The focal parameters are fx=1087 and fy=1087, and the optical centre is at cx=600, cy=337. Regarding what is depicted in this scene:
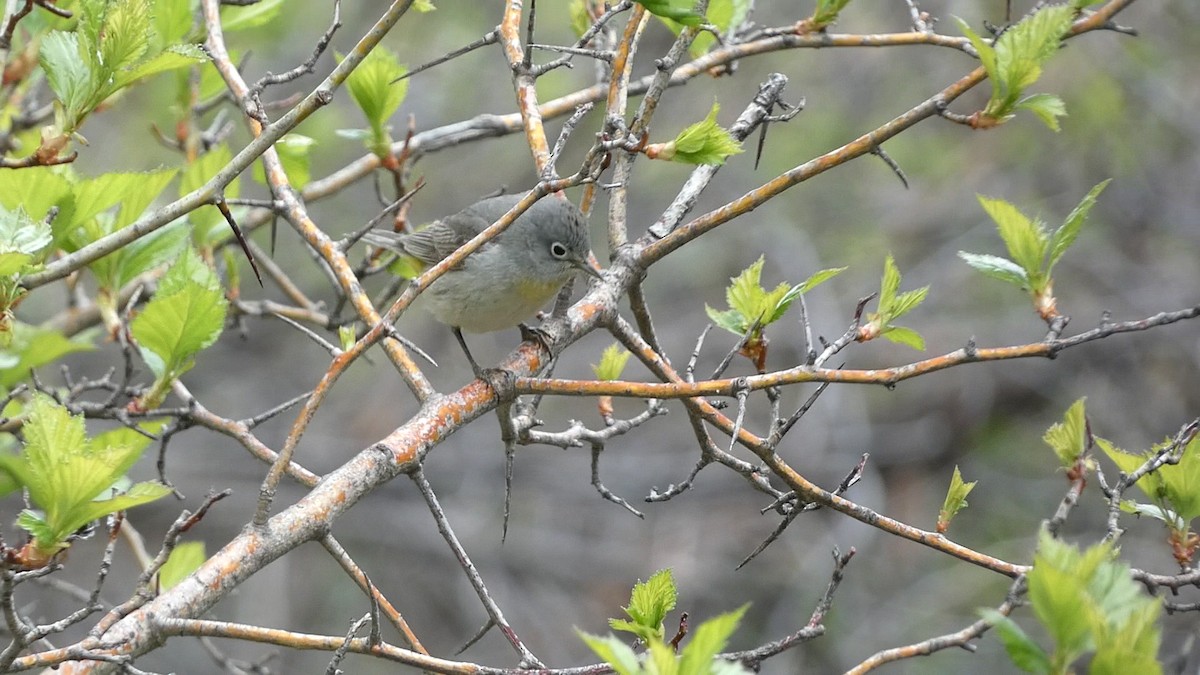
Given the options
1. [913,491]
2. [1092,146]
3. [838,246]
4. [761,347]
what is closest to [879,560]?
[913,491]

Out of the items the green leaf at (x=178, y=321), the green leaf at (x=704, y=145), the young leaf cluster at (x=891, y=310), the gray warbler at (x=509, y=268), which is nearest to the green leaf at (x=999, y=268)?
the young leaf cluster at (x=891, y=310)

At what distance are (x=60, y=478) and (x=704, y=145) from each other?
1391 mm

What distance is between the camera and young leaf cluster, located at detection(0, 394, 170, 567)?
1938 mm

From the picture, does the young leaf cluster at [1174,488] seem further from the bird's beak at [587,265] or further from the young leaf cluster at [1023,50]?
the bird's beak at [587,265]

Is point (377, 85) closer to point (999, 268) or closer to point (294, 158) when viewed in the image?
point (294, 158)

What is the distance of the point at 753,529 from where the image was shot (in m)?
8.20

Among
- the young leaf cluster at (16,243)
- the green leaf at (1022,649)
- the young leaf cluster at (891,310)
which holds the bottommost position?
the green leaf at (1022,649)

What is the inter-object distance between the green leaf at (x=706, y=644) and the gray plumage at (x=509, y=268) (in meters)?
2.47

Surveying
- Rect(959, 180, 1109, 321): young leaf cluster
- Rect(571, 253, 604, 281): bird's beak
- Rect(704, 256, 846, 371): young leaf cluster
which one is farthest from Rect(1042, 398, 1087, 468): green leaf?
Rect(571, 253, 604, 281): bird's beak

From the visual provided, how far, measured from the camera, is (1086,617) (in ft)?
4.89

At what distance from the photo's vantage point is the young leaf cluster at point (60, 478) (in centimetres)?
194

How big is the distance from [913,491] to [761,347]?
5.74 m

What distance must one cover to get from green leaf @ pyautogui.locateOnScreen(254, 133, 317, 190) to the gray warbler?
0.54 meters

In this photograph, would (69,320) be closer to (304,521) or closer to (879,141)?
(304,521)
